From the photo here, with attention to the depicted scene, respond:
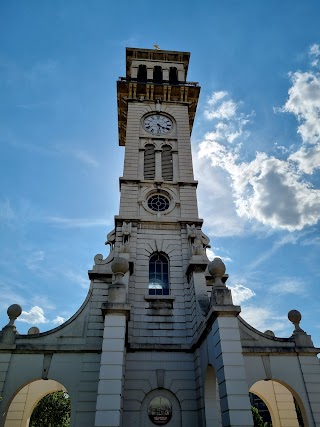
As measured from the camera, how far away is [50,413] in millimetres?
38031

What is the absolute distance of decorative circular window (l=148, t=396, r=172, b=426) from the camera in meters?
14.2

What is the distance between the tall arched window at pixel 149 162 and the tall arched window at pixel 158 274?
6.42 meters

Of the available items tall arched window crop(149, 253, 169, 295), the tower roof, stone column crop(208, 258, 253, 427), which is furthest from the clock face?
stone column crop(208, 258, 253, 427)

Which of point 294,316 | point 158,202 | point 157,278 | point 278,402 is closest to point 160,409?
point 157,278

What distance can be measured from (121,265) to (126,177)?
385 inches

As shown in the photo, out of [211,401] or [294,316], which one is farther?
[294,316]

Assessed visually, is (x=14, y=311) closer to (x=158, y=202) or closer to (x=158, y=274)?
(x=158, y=274)

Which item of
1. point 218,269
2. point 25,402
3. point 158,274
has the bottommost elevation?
point 25,402

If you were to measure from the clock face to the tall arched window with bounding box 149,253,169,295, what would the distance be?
11008mm

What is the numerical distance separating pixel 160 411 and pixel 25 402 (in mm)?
7312

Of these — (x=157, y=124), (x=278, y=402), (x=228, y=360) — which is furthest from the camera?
(x=157, y=124)

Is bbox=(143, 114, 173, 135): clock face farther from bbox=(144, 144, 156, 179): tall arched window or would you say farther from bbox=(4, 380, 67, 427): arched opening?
bbox=(4, 380, 67, 427): arched opening

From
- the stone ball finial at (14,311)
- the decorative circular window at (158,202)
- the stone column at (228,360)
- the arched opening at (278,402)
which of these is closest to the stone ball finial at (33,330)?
the stone ball finial at (14,311)

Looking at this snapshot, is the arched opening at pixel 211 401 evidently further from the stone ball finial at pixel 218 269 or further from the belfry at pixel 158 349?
the stone ball finial at pixel 218 269
